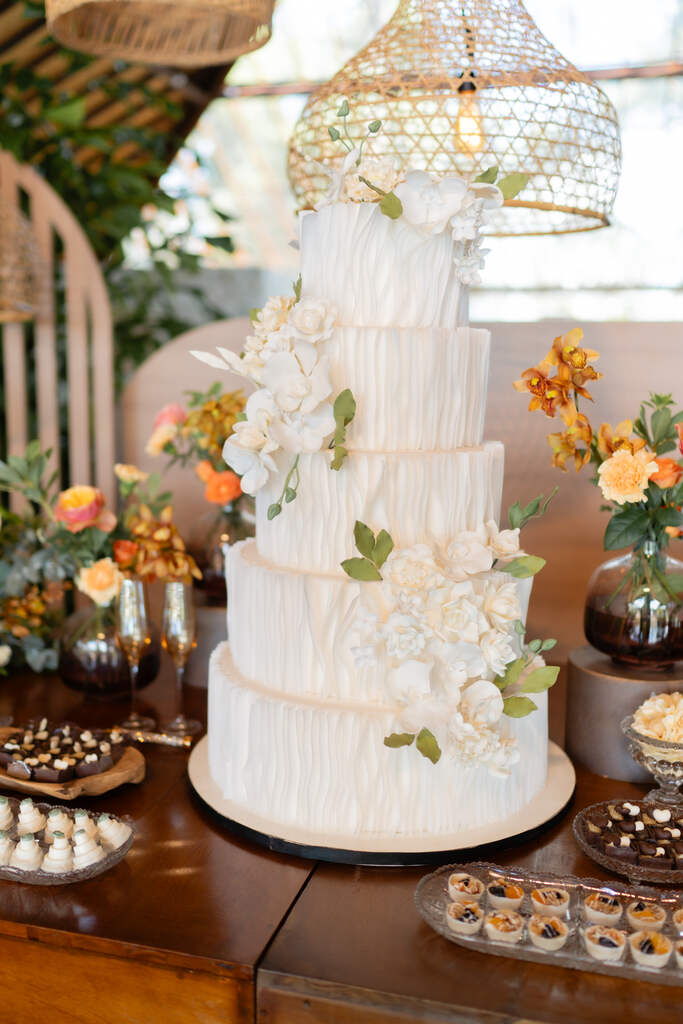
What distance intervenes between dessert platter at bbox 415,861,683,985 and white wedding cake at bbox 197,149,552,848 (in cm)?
12

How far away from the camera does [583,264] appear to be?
4.46 m

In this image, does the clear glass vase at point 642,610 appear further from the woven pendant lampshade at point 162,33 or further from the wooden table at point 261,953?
the woven pendant lampshade at point 162,33

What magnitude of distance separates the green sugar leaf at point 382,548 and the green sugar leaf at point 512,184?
400 millimetres

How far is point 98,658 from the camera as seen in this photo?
1.58 m

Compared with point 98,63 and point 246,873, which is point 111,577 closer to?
point 246,873

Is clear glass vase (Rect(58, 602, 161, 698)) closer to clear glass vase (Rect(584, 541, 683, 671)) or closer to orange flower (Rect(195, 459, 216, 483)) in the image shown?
orange flower (Rect(195, 459, 216, 483))

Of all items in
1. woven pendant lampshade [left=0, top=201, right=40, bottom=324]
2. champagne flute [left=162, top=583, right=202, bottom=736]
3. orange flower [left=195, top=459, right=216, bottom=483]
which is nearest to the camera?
champagne flute [left=162, top=583, right=202, bottom=736]

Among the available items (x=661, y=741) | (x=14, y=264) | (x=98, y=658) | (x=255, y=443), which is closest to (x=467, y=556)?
(x=255, y=443)

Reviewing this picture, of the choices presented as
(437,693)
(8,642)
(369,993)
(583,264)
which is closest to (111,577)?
(8,642)

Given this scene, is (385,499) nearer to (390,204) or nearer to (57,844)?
(390,204)

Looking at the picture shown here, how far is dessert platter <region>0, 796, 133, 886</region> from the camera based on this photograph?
106 cm

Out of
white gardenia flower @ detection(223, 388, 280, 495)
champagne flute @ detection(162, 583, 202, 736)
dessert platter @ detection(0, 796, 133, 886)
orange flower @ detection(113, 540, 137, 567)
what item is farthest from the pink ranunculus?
dessert platter @ detection(0, 796, 133, 886)

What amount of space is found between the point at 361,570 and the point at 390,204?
16.3 inches

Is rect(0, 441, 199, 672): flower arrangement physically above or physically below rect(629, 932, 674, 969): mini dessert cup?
above
